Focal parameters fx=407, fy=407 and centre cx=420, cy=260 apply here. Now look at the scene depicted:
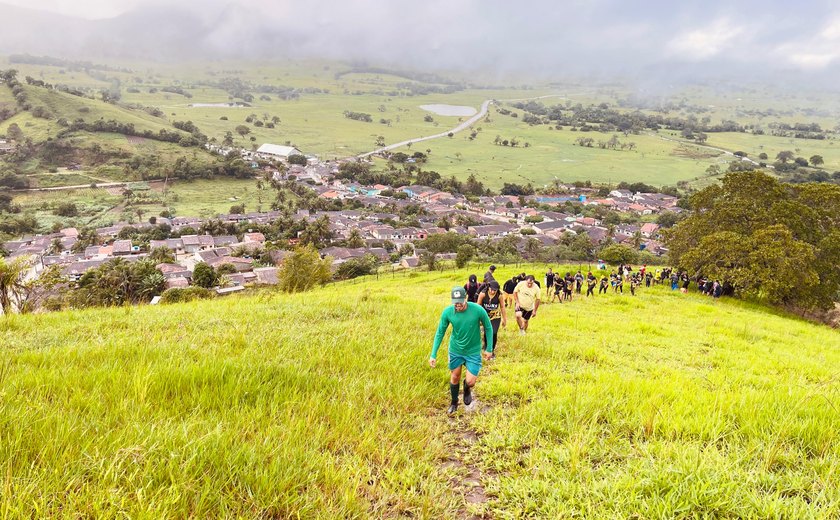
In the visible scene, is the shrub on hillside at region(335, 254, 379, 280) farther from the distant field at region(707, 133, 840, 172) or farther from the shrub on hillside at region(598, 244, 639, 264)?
the distant field at region(707, 133, 840, 172)

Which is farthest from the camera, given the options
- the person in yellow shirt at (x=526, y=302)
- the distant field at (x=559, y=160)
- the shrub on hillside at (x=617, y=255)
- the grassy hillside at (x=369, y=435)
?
the distant field at (x=559, y=160)

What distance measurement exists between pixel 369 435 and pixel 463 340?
1.82 meters

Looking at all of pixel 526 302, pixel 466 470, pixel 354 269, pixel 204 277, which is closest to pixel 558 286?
pixel 526 302

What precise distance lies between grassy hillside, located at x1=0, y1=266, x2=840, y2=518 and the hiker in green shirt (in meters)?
0.36

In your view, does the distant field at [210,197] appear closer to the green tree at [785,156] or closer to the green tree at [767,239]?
the green tree at [767,239]

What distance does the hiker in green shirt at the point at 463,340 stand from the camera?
4977mm

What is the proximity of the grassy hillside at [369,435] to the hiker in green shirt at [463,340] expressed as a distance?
1.19 feet

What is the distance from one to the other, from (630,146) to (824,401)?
15548cm

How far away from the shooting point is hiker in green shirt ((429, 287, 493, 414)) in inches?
196

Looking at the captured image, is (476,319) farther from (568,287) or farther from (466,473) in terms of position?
(568,287)

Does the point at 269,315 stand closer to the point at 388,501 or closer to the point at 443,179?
the point at 388,501

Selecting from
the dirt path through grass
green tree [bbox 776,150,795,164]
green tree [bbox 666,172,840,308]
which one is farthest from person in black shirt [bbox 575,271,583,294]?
green tree [bbox 776,150,795,164]

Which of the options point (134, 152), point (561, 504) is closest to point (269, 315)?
point (561, 504)

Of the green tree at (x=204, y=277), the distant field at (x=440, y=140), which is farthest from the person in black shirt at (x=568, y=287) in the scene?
the distant field at (x=440, y=140)
